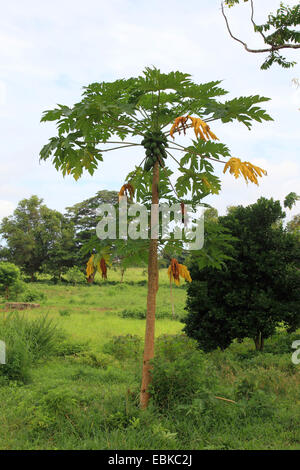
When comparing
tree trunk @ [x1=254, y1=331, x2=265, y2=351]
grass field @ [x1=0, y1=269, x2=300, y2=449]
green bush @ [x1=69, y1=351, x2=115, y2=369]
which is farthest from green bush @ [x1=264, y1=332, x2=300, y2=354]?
green bush @ [x1=69, y1=351, x2=115, y2=369]

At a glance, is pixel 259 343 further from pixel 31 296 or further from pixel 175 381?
pixel 31 296

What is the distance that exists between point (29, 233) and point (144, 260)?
126 ft

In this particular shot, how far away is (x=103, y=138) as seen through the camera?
5668 millimetres

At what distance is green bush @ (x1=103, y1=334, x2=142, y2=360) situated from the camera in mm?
10719

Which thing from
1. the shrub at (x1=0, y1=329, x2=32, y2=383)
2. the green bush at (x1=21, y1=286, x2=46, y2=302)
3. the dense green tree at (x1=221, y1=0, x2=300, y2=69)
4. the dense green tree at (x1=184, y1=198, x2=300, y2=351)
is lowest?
the green bush at (x1=21, y1=286, x2=46, y2=302)

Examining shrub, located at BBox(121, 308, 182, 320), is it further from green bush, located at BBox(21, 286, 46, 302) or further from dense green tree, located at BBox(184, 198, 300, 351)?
dense green tree, located at BBox(184, 198, 300, 351)

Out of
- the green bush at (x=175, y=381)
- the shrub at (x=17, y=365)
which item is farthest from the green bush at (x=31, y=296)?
the green bush at (x=175, y=381)

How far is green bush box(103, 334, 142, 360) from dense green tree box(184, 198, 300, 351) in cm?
154

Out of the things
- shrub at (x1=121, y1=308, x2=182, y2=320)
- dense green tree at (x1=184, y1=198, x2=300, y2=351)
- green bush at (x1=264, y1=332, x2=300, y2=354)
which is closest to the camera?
dense green tree at (x1=184, y1=198, x2=300, y2=351)

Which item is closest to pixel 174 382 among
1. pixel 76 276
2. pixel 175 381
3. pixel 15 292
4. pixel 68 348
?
pixel 175 381

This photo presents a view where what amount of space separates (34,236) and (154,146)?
3868cm

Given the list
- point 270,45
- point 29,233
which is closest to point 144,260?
point 270,45

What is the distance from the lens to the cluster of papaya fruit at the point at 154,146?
518 centimetres

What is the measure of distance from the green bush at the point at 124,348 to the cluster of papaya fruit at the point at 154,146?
6777mm
